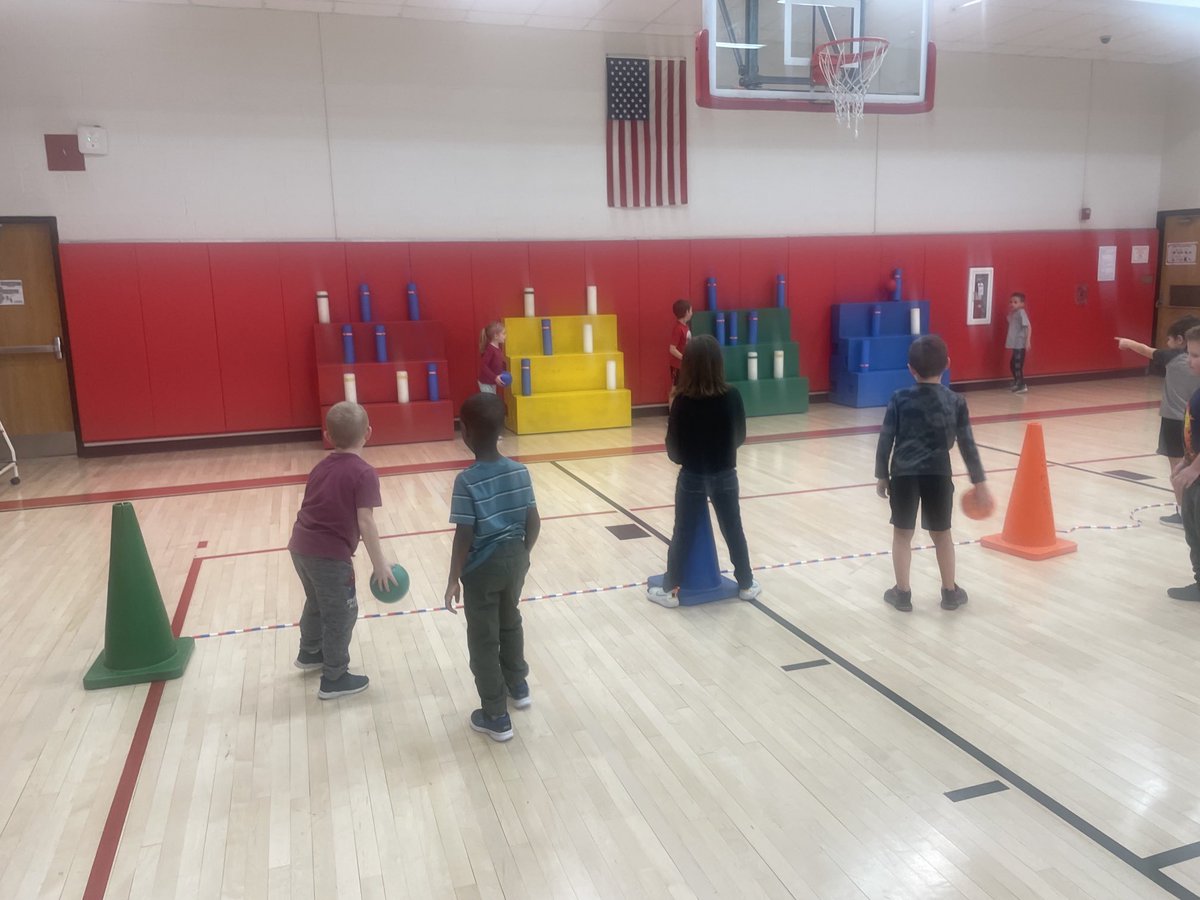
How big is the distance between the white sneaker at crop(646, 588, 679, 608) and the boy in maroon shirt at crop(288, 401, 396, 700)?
1.60m

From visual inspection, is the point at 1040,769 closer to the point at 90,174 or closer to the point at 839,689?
the point at 839,689

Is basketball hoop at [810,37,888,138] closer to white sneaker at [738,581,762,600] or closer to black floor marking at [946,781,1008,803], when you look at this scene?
white sneaker at [738,581,762,600]

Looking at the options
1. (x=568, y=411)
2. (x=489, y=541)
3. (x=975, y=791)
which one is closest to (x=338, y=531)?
(x=489, y=541)

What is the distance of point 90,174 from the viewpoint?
847cm

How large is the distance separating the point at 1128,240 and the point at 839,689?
38.3 ft

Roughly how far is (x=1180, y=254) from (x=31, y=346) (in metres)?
14.2

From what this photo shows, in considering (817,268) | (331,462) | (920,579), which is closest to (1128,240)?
(817,268)

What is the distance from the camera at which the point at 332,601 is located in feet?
11.3

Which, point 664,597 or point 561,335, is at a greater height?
point 561,335

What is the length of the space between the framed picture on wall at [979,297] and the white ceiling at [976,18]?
110 inches

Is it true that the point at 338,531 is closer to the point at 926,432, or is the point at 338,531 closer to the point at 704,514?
the point at 704,514

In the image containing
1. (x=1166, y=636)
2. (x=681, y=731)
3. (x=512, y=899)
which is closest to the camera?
(x=512, y=899)

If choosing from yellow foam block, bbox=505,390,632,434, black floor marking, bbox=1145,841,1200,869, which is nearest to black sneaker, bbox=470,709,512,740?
black floor marking, bbox=1145,841,1200,869

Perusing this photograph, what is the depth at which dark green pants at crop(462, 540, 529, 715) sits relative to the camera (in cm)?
306
